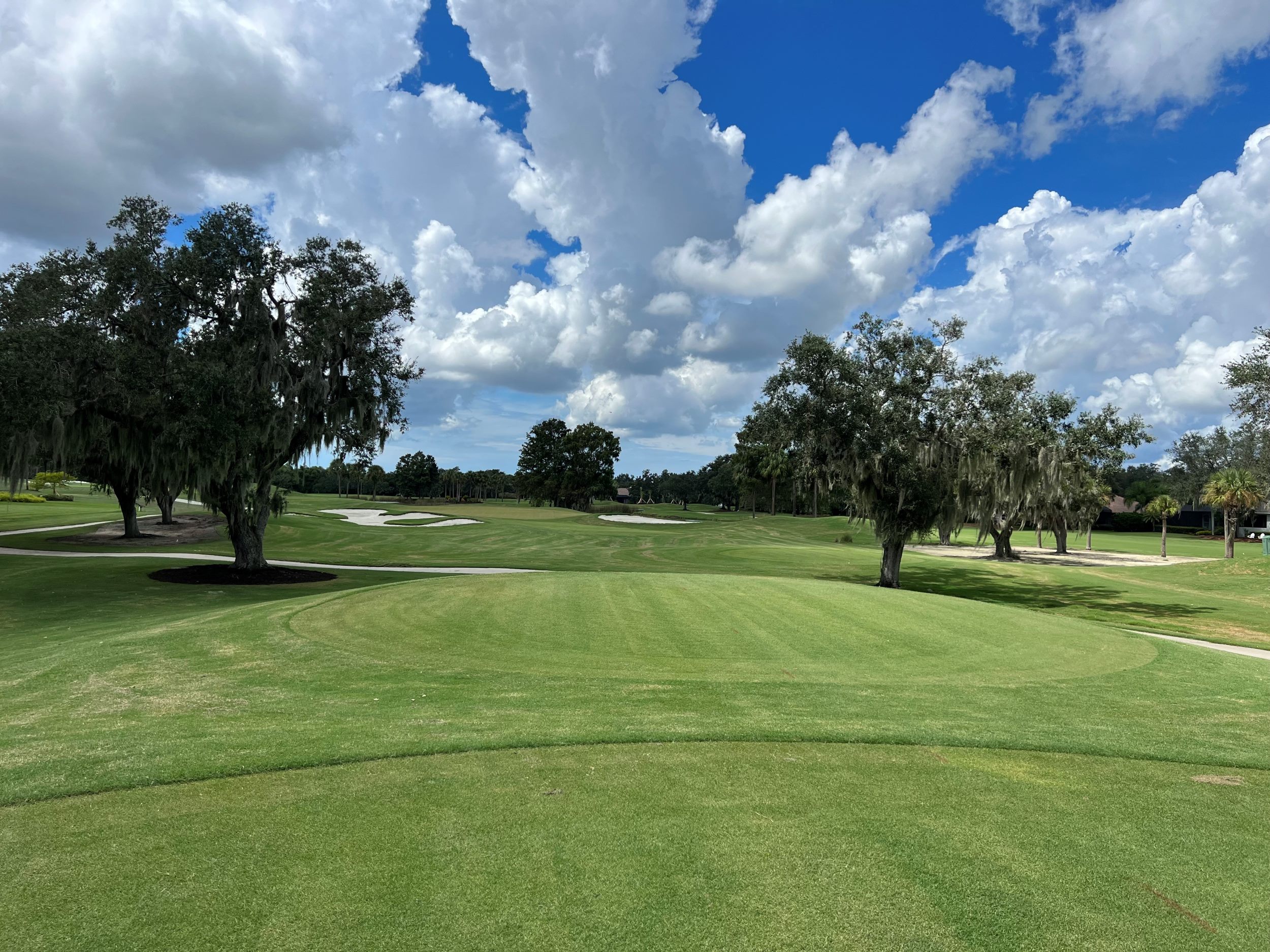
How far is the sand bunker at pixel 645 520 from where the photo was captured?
66188mm

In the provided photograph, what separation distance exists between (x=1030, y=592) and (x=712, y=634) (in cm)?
2413

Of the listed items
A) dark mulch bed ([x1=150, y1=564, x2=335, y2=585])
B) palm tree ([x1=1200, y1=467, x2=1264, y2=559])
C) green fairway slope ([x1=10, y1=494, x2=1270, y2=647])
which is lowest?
dark mulch bed ([x1=150, y1=564, x2=335, y2=585])

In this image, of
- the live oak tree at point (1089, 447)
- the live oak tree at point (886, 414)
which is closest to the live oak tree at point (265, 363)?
the live oak tree at point (886, 414)

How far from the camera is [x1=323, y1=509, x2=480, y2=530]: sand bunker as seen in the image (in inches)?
2083

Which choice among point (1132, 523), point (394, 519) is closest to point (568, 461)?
point (394, 519)

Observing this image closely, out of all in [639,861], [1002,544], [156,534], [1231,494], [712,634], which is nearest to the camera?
[639,861]

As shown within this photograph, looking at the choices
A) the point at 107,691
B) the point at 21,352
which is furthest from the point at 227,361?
the point at 107,691

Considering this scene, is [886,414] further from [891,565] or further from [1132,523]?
[1132,523]

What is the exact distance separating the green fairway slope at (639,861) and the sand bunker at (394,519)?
47066 millimetres

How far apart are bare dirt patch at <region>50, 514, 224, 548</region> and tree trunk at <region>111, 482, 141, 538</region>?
1.11ft

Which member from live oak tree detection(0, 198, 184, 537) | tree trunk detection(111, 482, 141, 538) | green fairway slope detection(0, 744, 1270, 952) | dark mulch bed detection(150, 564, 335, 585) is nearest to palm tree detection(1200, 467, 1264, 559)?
green fairway slope detection(0, 744, 1270, 952)

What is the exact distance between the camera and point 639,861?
13.9ft

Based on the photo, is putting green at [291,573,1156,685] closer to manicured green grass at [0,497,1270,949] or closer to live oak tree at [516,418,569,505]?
manicured green grass at [0,497,1270,949]

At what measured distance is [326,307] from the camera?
2405cm
